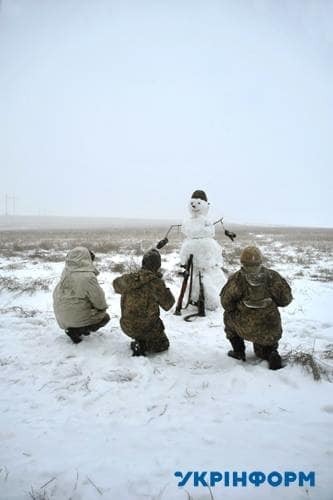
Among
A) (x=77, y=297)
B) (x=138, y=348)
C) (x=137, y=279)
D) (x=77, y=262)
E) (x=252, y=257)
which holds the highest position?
(x=252, y=257)

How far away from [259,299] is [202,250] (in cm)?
269

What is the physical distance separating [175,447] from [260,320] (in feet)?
5.68

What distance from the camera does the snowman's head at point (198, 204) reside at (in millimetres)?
5989

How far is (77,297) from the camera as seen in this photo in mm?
4117

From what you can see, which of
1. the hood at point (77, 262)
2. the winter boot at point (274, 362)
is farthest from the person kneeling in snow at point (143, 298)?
the winter boot at point (274, 362)

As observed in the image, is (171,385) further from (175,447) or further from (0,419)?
(0,419)

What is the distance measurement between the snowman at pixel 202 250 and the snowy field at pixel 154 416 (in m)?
1.37

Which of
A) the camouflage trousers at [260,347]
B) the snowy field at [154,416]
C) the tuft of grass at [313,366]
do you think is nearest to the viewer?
the snowy field at [154,416]

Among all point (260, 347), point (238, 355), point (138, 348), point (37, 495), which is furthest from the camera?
point (138, 348)

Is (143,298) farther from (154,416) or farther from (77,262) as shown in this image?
(154,416)

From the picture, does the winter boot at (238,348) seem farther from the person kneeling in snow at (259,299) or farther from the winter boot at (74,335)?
the winter boot at (74,335)

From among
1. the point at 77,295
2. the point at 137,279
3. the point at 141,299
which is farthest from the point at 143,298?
the point at 77,295

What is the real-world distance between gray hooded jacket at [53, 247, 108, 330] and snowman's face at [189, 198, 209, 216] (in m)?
2.68

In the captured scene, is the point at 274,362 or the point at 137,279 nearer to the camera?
the point at 274,362
